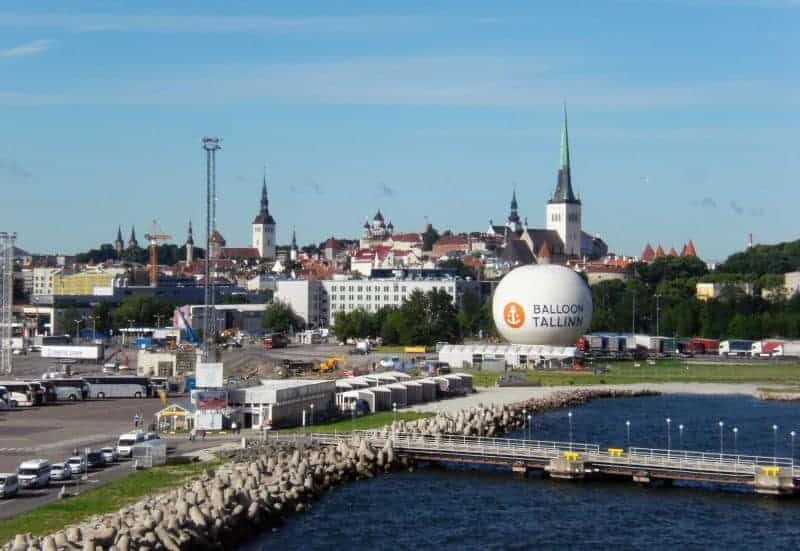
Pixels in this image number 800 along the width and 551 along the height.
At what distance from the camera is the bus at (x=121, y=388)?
6191cm

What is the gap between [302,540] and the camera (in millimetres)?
29922

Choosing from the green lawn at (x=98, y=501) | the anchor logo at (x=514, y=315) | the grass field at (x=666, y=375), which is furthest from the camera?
the anchor logo at (x=514, y=315)

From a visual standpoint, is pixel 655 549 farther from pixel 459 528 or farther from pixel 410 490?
pixel 410 490

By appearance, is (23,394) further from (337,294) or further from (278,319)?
(337,294)

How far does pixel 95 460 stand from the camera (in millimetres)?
37156

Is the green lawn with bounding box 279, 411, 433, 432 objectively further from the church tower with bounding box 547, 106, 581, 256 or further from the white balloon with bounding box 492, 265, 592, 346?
the church tower with bounding box 547, 106, 581, 256

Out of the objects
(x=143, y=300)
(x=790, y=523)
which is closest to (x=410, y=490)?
(x=790, y=523)

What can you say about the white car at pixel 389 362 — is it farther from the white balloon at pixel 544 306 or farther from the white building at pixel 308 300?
the white building at pixel 308 300

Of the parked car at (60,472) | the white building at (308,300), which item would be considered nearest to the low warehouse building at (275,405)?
the parked car at (60,472)

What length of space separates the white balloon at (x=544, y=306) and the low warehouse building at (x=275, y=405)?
34940mm

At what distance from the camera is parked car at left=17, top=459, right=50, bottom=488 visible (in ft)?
109

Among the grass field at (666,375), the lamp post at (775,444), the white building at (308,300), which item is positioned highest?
the white building at (308,300)

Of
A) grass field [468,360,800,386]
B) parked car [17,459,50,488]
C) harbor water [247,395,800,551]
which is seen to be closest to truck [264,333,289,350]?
grass field [468,360,800,386]

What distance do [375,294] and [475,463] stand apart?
100511 mm
